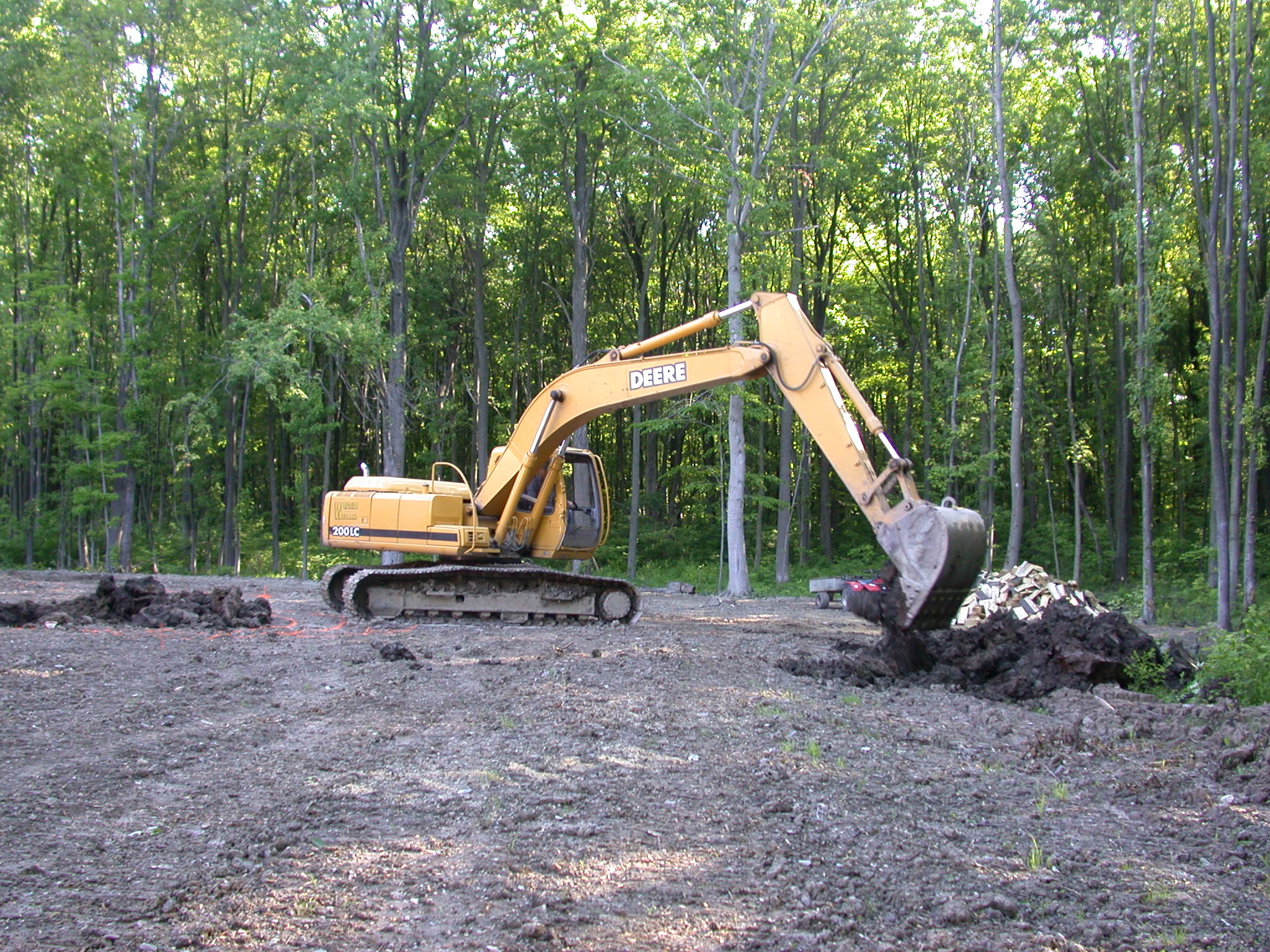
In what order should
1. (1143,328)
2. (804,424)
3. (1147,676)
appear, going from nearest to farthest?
(1147,676)
(804,424)
(1143,328)

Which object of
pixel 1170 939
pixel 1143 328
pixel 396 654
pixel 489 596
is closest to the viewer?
pixel 1170 939

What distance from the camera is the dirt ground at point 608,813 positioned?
353 cm

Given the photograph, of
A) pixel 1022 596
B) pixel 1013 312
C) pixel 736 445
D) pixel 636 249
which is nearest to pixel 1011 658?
pixel 1022 596

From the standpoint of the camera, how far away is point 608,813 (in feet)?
15.5

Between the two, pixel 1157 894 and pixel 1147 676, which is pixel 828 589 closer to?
pixel 1147 676

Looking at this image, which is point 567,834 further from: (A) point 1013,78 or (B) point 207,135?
(B) point 207,135

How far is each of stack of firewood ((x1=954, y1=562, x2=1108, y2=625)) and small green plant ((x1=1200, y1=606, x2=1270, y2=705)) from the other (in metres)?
4.53

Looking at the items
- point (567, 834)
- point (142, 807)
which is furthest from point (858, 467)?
point (142, 807)

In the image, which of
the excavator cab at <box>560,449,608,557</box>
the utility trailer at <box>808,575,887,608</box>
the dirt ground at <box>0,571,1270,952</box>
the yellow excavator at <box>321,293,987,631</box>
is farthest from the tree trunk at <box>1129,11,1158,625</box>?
the excavator cab at <box>560,449,608,557</box>

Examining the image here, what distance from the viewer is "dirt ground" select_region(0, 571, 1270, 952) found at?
3.53 metres

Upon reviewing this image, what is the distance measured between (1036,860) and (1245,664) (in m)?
5.27

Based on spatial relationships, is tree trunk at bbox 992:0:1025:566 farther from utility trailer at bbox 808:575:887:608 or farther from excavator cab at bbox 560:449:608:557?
excavator cab at bbox 560:449:608:557

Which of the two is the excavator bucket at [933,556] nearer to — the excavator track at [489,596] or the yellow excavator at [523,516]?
the yellow excavator at [523,516]

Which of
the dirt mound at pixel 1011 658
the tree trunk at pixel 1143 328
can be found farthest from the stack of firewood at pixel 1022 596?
the dirt mound at pixel 1011 658
